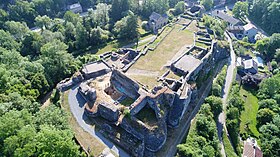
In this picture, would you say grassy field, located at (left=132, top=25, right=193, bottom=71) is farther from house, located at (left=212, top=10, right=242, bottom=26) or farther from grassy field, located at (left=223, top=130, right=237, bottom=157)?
house, located at (left=212, top=10, right=242, bottom=26)

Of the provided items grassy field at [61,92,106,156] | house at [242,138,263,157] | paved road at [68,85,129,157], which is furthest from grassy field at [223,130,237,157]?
grassy field at [61,92,106,156]

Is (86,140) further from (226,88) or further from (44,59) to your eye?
(226,88)

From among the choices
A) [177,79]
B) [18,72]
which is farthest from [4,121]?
[177,79]

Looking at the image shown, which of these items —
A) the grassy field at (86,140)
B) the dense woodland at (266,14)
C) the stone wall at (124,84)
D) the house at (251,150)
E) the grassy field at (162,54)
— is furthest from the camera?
the dense woodland at (266,14)

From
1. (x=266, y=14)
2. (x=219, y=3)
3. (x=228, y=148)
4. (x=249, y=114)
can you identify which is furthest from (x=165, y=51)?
(x=219, y=3)

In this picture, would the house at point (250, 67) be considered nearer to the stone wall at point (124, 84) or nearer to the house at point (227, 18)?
the house at point (227, 18)

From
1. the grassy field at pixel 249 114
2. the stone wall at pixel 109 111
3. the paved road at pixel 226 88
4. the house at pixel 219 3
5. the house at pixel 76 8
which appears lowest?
the grassy field at pixel 249 114

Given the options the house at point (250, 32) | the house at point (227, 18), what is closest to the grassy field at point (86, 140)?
the house at point (227, 18)
